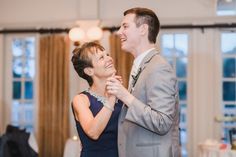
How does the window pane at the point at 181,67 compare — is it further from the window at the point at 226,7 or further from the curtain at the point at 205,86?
the window at the point at 226,7

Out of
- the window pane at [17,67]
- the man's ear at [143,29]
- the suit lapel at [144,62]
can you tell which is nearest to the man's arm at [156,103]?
the suit lapel at [144,62]

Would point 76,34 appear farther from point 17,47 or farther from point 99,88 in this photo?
point 99,88

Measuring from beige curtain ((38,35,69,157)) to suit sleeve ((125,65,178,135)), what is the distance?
350cm

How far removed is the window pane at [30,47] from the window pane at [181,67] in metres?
2.04

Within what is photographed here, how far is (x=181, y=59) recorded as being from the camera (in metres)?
4.95

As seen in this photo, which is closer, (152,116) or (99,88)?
(152,116)

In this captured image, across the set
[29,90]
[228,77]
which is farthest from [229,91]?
[29,90]

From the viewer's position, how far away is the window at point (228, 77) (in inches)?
191

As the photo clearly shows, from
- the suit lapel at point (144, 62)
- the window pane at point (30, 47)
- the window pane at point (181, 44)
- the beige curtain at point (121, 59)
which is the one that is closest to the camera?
the suit lapel at point (144, 62)

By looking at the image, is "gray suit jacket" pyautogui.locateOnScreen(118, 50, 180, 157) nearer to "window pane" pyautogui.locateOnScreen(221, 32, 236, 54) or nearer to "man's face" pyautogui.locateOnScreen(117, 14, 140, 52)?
"man's face" pyautogui.locateOnScreen(117, 14, 140, 52)

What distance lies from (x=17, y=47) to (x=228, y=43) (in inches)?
115

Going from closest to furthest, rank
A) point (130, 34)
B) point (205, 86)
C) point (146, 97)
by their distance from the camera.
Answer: point (146, 97) → point (130, 34) → point (205, 86)

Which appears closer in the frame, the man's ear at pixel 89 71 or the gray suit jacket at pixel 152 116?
the gray suit jacket at pixel 152 116

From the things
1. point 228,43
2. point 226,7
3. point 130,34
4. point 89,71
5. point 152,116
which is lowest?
point 152,116
